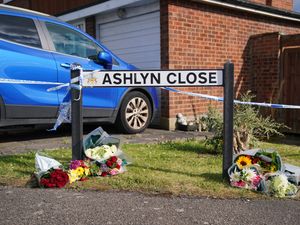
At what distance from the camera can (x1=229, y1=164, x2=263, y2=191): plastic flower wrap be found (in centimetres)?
425

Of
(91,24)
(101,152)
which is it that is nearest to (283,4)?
(91,24)

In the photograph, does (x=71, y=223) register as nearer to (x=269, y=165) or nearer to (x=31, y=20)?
(x=269, y=165)

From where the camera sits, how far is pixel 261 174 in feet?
14.3

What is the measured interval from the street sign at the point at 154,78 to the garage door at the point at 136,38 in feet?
13.5

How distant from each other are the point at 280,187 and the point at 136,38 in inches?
244

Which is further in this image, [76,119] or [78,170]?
[76,119]

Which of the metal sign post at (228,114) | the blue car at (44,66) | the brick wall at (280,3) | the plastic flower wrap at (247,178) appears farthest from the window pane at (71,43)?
the brick wall at (280,3)

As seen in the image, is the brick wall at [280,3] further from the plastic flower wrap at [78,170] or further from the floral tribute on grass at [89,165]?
the plastic flower wrap at [78,170]

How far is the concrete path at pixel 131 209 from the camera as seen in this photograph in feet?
11.1

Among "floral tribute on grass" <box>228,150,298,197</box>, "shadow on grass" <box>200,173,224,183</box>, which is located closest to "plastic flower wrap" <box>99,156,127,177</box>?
"shadow on grass" <box>200,173,224,183</box>

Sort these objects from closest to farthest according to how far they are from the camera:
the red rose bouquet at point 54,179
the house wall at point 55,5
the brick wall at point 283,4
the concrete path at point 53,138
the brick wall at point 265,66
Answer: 1. the red rose bouquet at point 54,179
2. the concrete path at point 53,138
3. the brick wall at point 265,66
4. the house wall at point 55,5
5. the brick wall at point 283,4

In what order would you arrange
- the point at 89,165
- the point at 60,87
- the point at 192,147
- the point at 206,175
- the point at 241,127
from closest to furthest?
the point at 89,165 → the point at 206,175 → the point at 60,87 → the point at 241,127 → the point at 192,147

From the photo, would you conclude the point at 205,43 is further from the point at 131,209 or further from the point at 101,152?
the point at 131,209

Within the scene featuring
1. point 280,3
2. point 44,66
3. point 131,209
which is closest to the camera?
point 131,209
